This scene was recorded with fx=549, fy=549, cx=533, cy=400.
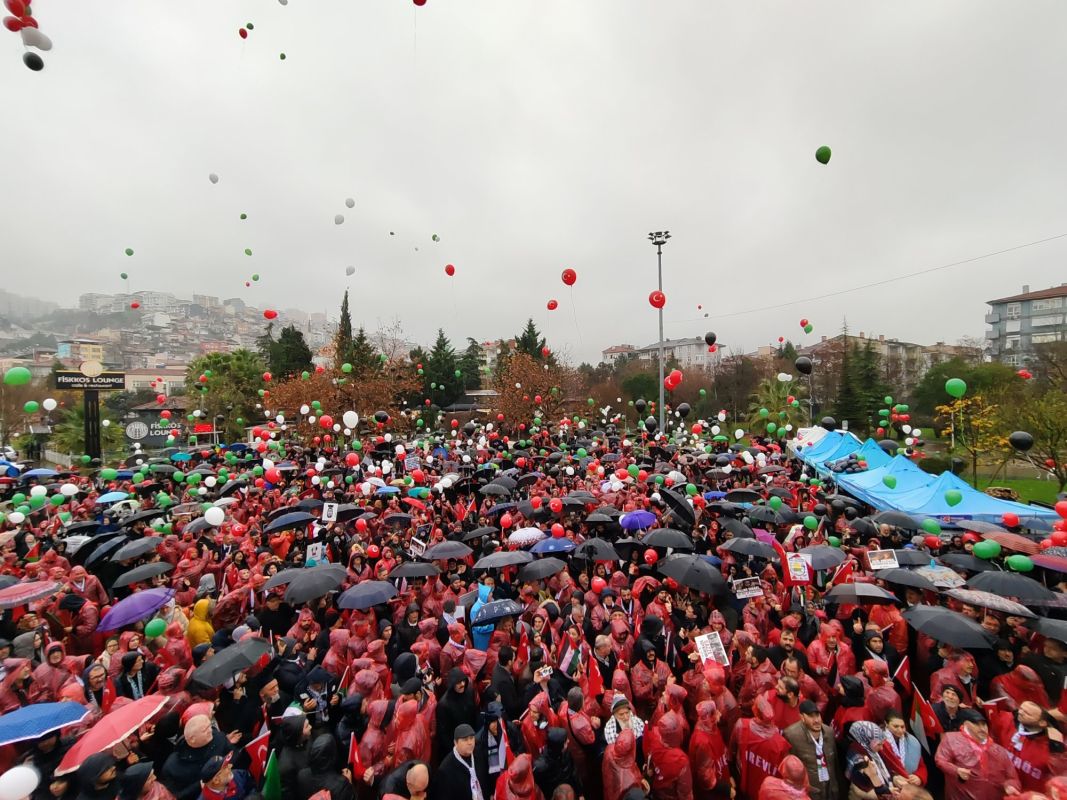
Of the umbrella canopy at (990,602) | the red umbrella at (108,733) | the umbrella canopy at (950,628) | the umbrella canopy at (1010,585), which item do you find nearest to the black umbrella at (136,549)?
the red umbrella at (108,733)

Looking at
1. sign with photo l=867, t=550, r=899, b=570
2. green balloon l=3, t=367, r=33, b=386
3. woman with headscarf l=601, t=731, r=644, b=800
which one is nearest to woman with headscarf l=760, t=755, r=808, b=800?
woman with headscarf l=601, t=731, r=644, b=800

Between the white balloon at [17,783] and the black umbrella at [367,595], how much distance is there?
10.2 feet

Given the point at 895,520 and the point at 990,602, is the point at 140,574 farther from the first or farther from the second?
the point at 895,520

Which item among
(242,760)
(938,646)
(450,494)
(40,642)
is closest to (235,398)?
(450,494)

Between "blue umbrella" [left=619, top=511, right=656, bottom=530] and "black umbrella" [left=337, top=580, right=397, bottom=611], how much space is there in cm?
441

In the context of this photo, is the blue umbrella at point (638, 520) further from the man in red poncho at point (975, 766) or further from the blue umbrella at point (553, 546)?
the man in red poncho at point (975, 766)

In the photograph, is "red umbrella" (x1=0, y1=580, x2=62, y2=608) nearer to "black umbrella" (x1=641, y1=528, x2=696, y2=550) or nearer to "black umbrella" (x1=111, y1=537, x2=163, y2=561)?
"black umbrella" (x1=111, y1=537, x2=163, y2=561)

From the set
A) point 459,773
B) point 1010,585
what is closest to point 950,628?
point 1010,585

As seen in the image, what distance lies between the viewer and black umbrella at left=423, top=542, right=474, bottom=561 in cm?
802

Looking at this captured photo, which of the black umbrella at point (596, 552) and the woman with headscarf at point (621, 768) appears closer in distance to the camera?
the woman with headscarf at point (621, 768)

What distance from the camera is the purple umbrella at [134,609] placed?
238 inches

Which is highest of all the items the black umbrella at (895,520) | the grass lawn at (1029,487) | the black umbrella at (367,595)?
the black umbrella at (367,595)

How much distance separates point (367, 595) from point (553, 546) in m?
2.94

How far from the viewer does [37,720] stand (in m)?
3.72
